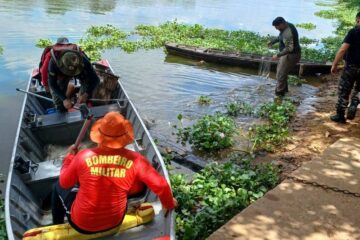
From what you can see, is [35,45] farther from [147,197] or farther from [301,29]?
[301,29]

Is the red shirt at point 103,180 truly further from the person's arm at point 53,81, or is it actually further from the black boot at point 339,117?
the black boot at point 339,117

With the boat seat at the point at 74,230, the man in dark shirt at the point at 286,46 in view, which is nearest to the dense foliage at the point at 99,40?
the man in dark shirt at the point at 286,46

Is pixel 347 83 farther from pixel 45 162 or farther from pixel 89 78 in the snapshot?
pixel 45 162

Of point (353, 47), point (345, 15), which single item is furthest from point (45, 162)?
point (345, 15)

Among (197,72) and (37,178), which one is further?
(197,72)

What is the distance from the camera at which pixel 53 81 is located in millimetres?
6926

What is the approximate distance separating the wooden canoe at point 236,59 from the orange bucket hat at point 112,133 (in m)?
12.2

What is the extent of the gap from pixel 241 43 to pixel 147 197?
15.7 m

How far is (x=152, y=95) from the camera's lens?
40.8 feet

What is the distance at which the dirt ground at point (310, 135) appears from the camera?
24.2 ft

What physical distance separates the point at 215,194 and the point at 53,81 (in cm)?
346

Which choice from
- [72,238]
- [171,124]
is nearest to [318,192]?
[72,238]

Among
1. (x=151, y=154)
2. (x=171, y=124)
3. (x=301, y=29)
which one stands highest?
(x=301, y=29)

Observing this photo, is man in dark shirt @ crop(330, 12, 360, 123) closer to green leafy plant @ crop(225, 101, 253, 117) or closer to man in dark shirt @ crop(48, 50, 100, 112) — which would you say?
green leafy plant @ crop(225, 101, 253, 117)
